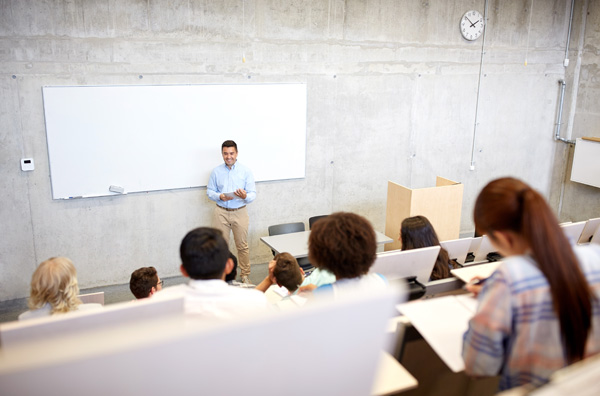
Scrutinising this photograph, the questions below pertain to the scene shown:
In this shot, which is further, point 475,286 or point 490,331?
point 475,286

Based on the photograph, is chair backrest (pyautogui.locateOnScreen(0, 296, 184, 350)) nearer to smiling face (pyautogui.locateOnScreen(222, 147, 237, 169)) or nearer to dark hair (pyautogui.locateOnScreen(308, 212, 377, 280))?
dark hair (pyautogui.locateOnScreen(308, 212, 377, 280))

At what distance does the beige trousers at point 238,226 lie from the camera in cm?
579

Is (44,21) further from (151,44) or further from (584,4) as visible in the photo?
(584,4)

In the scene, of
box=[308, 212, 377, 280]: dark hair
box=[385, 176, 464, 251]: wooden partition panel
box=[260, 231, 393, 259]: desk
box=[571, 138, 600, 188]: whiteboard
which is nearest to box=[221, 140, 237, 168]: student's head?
box=[260, 231, 393, 259]: desk

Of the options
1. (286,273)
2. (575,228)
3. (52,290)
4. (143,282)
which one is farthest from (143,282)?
(575,228)

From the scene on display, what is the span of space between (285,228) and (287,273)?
93.0 inches

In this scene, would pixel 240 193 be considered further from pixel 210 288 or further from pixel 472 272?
pixel 210 288

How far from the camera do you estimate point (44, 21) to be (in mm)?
4973

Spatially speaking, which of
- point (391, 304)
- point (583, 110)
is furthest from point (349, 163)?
point (391, 304)

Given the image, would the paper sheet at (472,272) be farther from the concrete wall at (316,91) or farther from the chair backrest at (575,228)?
the concrete wall at (316,91)

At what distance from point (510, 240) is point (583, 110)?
712 cm

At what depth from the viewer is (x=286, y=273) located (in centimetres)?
331

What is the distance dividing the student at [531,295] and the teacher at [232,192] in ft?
13.8

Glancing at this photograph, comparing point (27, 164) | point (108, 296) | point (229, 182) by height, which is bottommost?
point (108, 296)
